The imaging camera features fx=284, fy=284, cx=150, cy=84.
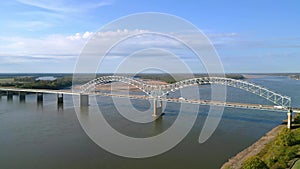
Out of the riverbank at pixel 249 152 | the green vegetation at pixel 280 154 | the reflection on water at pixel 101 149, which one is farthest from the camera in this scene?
the reflection on water at pixel 101 149

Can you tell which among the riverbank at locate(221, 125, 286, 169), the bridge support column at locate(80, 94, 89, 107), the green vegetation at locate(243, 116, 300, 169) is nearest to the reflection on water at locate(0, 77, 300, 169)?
the riverbank at locate(221, 125, 286, 169)

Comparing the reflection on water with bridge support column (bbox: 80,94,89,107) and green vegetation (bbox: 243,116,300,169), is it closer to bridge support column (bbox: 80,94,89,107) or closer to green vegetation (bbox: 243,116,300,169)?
green vegetation (bbox: 243,116,300,169)

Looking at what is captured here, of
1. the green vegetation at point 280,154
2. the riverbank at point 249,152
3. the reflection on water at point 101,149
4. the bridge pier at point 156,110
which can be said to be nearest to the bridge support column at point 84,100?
the reflection on water at point 101,149

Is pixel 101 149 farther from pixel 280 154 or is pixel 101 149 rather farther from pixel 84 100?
pixel 84 100

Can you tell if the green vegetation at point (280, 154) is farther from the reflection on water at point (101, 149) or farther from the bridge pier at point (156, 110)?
the bridge pier at point (156, 110)

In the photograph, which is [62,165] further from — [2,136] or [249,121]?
[249,121]

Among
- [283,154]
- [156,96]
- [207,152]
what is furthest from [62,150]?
[156,96]
